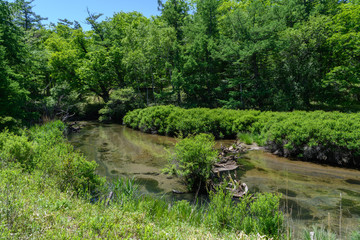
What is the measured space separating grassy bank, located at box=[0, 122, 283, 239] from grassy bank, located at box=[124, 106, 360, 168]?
250 inches

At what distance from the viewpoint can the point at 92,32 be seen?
38.4 metres

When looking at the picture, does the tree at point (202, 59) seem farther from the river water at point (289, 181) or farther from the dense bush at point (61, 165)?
the dense bush at point (61, 165)

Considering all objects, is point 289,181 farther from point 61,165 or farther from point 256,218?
point 61,165

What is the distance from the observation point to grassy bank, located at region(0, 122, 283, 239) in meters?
3.28

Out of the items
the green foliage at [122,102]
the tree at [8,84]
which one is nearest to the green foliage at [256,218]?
the tree at [8,84]

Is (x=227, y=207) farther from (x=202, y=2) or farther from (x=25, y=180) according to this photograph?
(x=202, y=2)

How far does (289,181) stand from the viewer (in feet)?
28.9

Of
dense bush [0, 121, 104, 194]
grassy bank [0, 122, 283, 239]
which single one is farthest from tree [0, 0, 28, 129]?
grassy bank [0, 122, 283, 239]

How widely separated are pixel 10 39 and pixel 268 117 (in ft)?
65.2

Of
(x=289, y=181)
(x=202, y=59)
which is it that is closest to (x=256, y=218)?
(x=289, y=181)

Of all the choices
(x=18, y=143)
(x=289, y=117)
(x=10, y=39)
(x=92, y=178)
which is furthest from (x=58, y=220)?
(x=10, y=39)

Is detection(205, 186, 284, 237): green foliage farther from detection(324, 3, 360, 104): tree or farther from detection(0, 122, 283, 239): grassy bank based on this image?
detection(324, 3, 360, 104): tree

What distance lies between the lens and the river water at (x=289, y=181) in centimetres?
601

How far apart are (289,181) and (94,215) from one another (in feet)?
26.3
